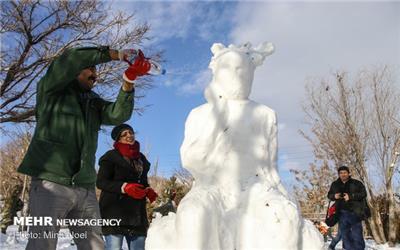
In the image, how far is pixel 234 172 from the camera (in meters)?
2.77

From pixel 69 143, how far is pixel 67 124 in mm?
110

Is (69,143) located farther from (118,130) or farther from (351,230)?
(351,230)

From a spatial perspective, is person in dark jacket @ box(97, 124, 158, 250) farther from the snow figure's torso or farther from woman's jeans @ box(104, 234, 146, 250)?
the snow figure's torso

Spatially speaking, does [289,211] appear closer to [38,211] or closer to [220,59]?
[220,59]

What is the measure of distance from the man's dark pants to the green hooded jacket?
4919mm

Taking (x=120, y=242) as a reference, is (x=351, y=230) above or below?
above

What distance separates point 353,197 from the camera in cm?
642

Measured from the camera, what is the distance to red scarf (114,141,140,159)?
151 inches

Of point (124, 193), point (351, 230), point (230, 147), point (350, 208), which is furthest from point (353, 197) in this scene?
point (230, 147)

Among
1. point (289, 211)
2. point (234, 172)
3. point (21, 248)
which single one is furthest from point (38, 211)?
point (21, 248)

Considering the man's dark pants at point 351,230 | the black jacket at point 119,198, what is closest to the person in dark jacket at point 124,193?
the black jacket at point 119,198

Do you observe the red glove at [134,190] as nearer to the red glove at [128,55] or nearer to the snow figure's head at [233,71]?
the snow figure's head at [233,71]

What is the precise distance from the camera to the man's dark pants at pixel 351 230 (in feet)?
21.1

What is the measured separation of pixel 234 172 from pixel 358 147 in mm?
9971
